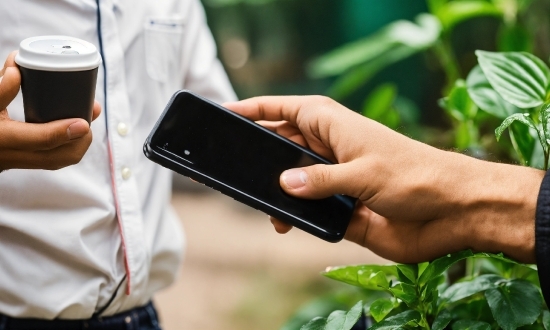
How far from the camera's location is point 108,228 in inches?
36.1

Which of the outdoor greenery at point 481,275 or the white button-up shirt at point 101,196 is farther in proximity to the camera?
the white button-up shirt at point 101,196

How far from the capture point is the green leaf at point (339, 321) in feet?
2.26

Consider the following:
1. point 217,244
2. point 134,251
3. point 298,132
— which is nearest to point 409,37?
point 298,132

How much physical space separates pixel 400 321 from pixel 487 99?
14.8 inches

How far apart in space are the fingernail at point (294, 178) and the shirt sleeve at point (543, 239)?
0.29m

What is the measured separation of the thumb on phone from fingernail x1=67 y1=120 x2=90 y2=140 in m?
0.28

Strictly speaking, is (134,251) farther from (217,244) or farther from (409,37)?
(217,244)

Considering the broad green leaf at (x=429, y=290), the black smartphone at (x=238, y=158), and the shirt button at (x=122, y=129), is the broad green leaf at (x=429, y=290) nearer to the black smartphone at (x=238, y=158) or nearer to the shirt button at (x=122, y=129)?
the black smartphone at (x=238, y=158)

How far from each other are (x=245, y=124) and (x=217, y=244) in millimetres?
2419

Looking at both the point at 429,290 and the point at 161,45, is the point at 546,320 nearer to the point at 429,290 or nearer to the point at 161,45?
the point at 429,290

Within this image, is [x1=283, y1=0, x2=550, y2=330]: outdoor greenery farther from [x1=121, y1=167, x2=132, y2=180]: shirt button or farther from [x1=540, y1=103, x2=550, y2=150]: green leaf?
[x1=121, y1=167, x2=132, y2=180]: shirt button

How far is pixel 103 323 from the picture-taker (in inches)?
36.6

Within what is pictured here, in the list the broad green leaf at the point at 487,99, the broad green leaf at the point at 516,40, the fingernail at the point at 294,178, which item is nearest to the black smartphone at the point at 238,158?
the fingernail at the point at 294,178

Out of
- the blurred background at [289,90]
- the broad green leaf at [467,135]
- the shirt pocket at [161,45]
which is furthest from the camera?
the blurred background at [289,90]
